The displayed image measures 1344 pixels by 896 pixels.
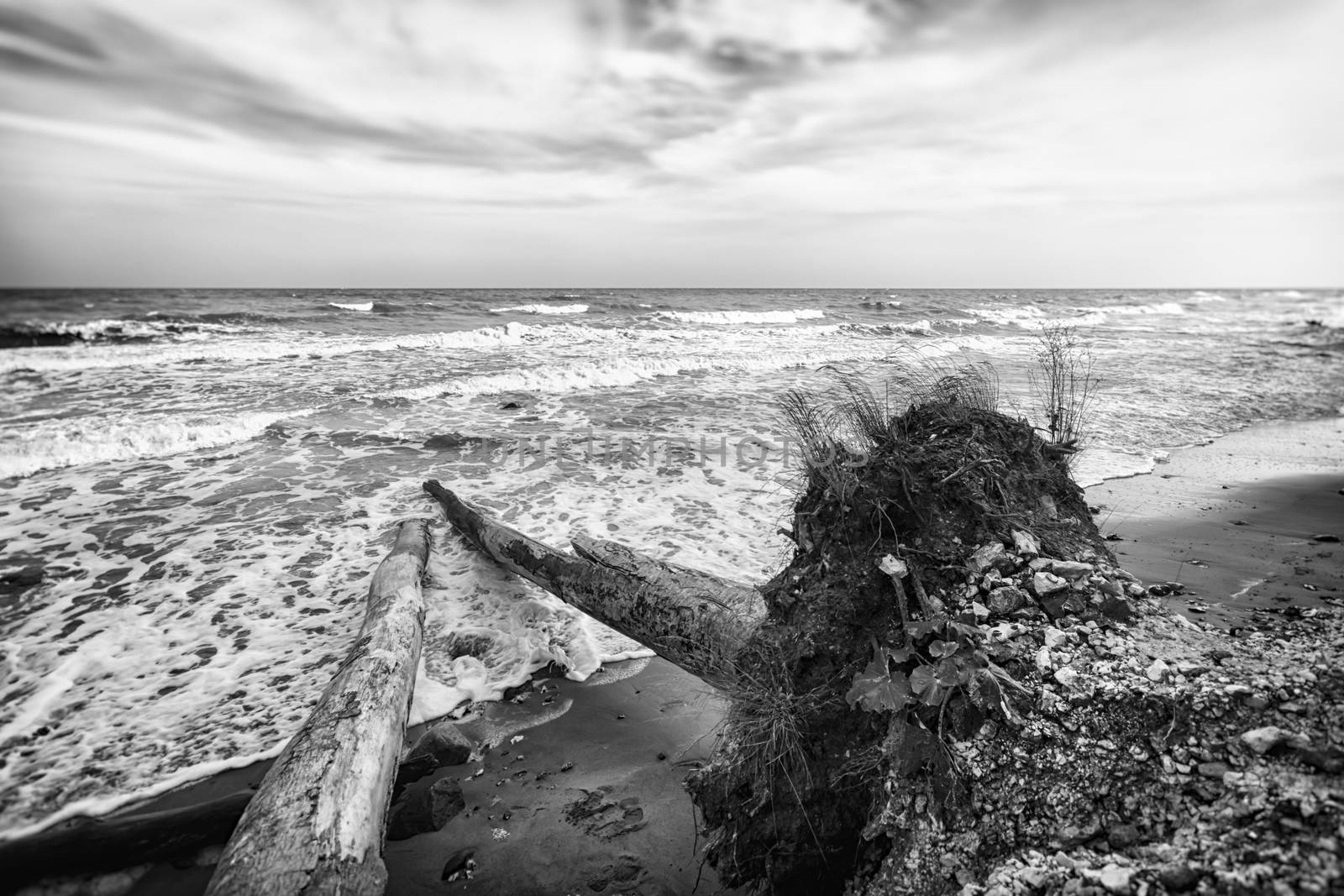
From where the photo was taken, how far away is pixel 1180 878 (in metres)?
1.52

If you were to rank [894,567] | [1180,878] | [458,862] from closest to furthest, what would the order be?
[1180,878]
[894,567]
[458,862]

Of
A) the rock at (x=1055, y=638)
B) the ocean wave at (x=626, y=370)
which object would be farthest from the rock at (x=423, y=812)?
the ocean wave at (x=626, y=370)

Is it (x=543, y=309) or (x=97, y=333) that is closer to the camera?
(x=97, y=333)

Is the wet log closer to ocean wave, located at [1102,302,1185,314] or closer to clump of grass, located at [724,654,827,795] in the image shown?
clump of grass, located at [724,654,827,795]

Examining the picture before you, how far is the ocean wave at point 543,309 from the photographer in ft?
123

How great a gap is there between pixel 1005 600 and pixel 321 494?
7.56m

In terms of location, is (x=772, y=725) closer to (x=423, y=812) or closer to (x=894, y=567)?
(x=894, y=567)

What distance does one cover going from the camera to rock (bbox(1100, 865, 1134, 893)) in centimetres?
159

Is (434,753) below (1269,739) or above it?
below

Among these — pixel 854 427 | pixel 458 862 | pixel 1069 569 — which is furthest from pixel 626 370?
pixel 1069 569

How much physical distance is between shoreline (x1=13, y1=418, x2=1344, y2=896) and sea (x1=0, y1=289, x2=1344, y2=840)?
441mm

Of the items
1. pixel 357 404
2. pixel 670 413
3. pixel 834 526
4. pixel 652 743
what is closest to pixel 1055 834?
pixel 834 526

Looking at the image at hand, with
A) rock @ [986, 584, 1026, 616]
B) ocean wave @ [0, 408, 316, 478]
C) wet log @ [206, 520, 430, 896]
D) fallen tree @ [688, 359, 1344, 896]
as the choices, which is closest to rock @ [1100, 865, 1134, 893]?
fallen tree @ [688, 359, 1344, 896]

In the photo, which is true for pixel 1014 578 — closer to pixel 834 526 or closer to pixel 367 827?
pixel 834 526
